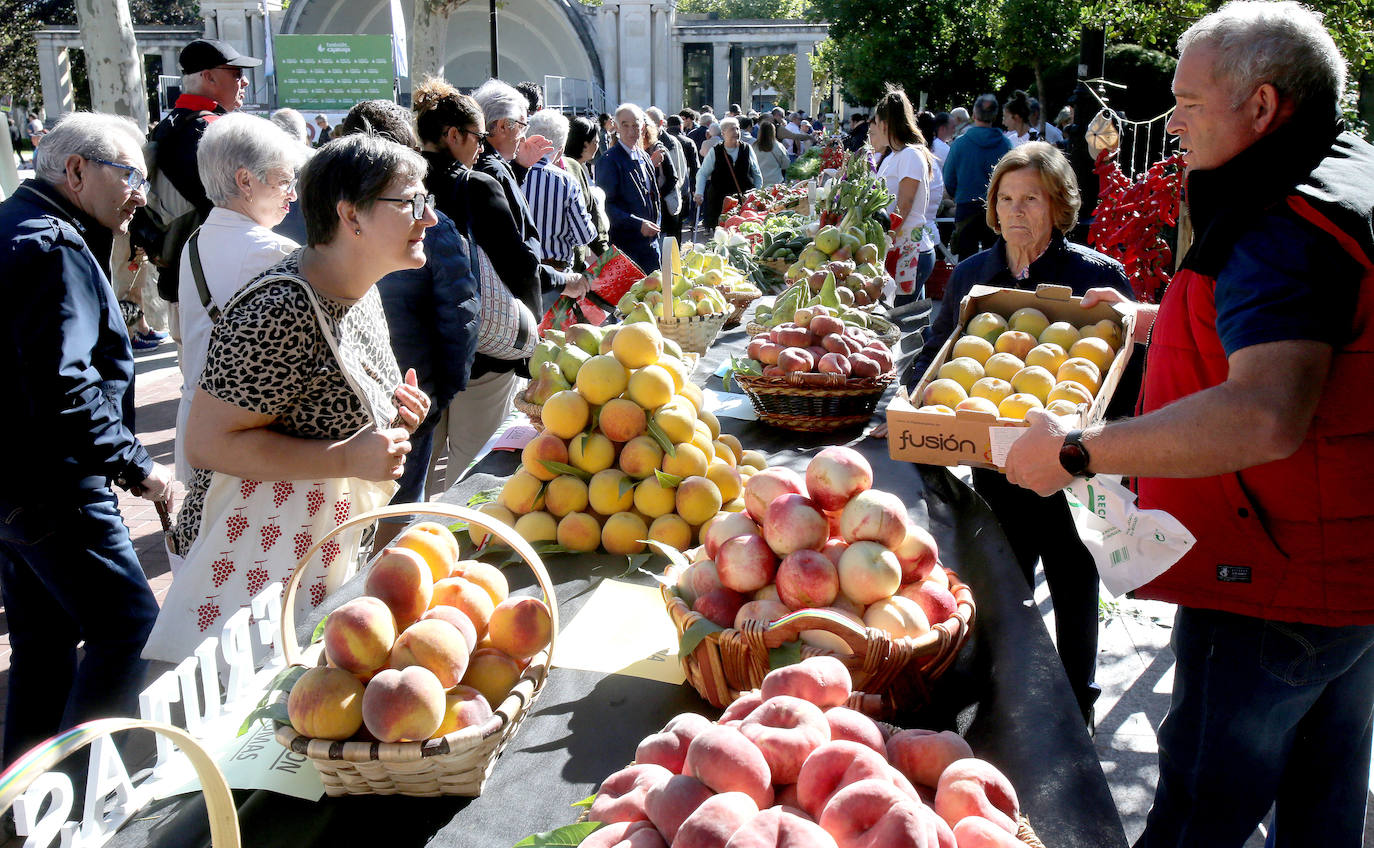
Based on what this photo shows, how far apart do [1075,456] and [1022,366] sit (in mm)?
903

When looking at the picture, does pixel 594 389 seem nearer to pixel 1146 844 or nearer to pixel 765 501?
pixel 765 501

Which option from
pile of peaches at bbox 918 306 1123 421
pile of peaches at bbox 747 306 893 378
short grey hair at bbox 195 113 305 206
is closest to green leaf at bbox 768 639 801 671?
pile of peaches at bbox 918 306 1123 421

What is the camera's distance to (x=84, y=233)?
2520mm

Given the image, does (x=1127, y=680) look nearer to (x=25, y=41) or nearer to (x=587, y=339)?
(x=587, y=339)

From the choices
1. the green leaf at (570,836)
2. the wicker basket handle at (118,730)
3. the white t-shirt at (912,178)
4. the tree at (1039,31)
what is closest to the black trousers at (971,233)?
the white t-shirt at (912,178)

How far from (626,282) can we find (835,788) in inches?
152

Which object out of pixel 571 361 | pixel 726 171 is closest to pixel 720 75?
pixel 726 171

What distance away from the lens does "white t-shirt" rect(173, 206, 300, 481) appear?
261 cm

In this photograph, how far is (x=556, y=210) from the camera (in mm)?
5520

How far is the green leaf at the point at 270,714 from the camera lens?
1335 mm

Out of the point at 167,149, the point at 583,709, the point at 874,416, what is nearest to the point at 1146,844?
the point at 583,709

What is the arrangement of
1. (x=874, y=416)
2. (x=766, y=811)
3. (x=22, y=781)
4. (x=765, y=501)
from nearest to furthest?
(x=22, y=781) < (x=766, y=811) < (x=765, y=501) < (x=874, y=416)

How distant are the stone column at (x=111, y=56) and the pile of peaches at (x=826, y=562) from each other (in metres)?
10.9

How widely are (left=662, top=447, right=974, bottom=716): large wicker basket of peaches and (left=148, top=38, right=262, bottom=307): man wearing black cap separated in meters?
3.68
